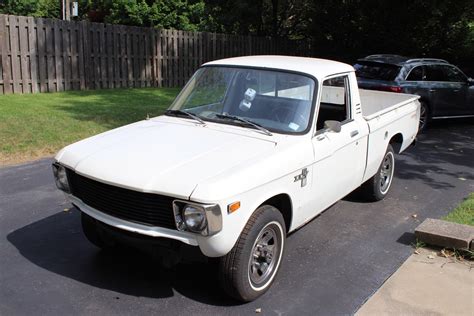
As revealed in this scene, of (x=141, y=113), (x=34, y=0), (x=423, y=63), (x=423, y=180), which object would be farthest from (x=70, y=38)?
(x=34, y=0)

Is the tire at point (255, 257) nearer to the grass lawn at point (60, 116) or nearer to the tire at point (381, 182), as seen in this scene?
the tire at point (381, 182)

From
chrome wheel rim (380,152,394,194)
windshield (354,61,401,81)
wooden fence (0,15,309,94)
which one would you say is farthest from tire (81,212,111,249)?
wooden fence (0,15,309,94)

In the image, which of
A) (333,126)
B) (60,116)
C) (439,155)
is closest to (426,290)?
(333,126)

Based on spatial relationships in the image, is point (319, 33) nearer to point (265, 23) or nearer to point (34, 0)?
point (265, 23)

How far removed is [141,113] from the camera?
37.3 ft

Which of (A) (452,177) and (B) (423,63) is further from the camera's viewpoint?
(B) (423,63)

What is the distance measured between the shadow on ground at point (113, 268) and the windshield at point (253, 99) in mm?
1418

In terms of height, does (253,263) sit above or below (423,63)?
below

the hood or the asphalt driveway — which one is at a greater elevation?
the hood

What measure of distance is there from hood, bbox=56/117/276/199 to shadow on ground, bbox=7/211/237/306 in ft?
3.22

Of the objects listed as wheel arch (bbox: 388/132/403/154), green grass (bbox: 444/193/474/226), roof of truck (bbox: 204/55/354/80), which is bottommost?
green grass (bbox: 444/193/474/226)

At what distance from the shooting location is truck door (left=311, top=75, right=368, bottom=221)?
A: 14.9 feet

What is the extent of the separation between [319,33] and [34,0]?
83.8 feet

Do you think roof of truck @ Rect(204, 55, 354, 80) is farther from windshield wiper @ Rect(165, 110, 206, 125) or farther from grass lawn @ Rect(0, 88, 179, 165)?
grass lawn @ Rect(0, 88, 179, 165)
